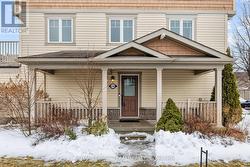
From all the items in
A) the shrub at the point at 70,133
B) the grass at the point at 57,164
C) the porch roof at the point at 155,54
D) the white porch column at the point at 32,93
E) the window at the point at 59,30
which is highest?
the window at the point at 59,30

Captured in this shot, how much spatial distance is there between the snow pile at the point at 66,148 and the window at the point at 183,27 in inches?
319

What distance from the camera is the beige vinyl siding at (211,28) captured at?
55.3 feet

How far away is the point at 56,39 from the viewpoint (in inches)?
654

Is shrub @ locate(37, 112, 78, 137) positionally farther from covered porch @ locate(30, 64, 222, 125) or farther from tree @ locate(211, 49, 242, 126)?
tree @ locate(211, 49, 242, 126)

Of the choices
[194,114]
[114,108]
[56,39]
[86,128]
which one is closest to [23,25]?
[56,39]

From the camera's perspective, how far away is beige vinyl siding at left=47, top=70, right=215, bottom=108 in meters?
16.6

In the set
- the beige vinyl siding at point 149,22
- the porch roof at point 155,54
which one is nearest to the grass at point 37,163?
the porch roof at point 155,54

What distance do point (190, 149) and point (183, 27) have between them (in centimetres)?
852

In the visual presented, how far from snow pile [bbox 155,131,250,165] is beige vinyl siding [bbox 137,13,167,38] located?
7.04 m

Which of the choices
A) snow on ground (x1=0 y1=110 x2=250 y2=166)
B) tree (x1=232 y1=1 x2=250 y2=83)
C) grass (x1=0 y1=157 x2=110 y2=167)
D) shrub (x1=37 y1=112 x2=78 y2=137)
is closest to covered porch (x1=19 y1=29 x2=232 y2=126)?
shrub (x1=37 y1=112 x2=78 y2=137)

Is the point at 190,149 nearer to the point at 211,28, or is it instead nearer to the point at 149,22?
the point at 149,22

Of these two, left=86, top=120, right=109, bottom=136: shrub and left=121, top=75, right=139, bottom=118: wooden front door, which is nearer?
left=86, top=120, right=109, bottom=136: shrub

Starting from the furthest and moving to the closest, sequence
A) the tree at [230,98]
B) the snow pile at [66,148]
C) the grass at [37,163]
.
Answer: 1. the tree at [230,98]
2. the snow pile at [66,148]
3. the grass at [37,163]

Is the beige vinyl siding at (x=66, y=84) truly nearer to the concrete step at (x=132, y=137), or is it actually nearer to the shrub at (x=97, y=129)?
the concrete step at (x=132, y=137)
